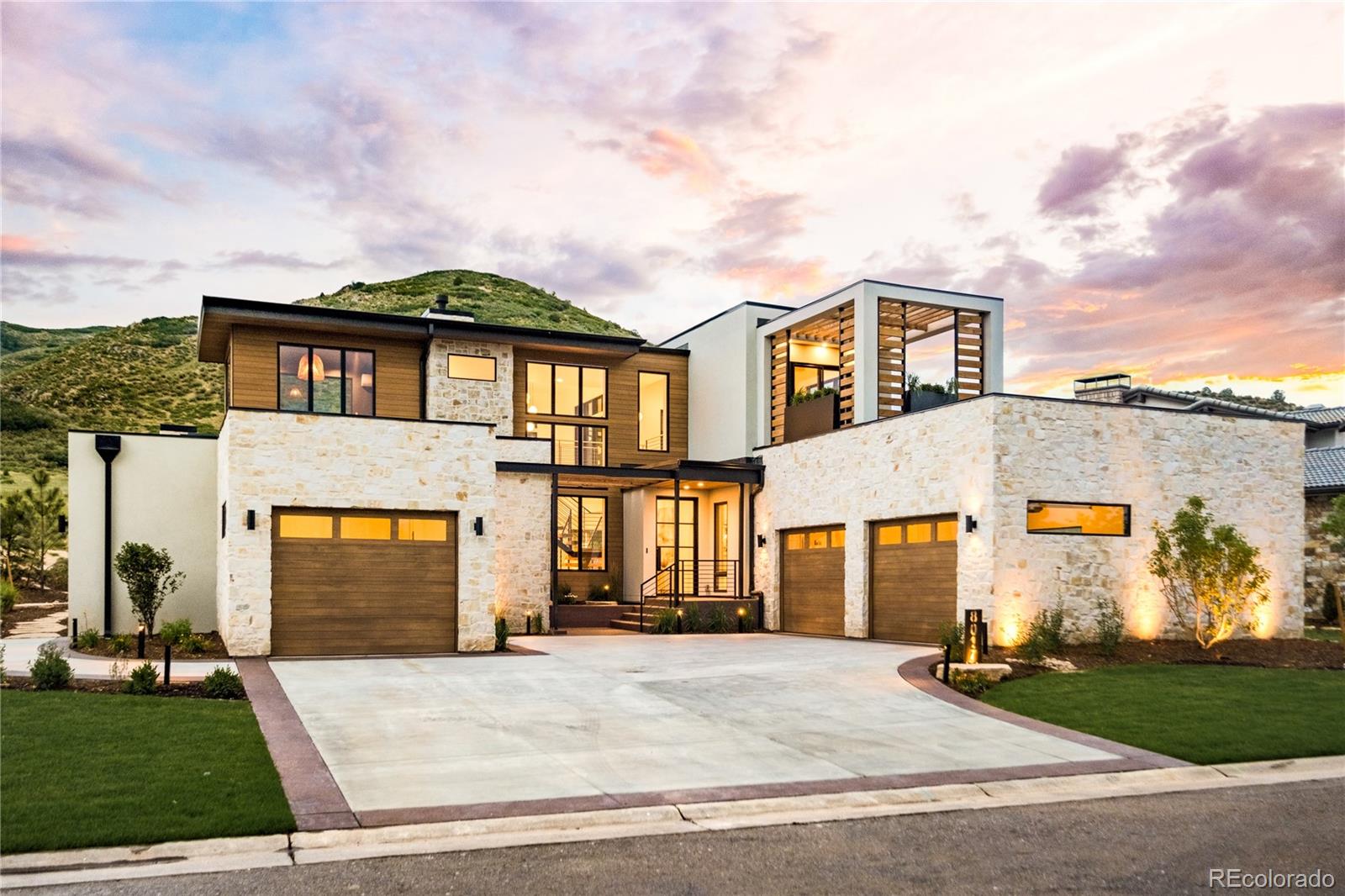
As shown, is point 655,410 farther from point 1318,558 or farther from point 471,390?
point 1318,558

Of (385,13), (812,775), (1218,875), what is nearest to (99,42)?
(385,13)

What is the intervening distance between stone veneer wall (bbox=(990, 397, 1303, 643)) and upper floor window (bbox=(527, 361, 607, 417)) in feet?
44.2

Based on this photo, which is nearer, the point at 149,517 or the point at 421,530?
the point at 421,530

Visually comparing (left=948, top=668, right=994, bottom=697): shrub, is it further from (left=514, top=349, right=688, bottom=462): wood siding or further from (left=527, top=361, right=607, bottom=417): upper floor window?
(left=527, top=361, right=607, bottom=417): upper floor window

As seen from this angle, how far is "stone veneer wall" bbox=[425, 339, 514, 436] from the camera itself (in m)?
26.2

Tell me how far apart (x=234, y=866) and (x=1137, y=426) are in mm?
17615

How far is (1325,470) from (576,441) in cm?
2163

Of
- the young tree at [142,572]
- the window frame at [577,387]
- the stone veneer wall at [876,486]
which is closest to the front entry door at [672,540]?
the stone veneer wall at [876,486]

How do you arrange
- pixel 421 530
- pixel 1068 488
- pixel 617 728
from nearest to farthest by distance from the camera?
pixel 617 728 → pixel 421 530 → pixel 1068 488

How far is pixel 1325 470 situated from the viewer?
94.3ft

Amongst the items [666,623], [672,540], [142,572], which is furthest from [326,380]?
[666,623]

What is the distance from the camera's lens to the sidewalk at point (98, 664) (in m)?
13.4

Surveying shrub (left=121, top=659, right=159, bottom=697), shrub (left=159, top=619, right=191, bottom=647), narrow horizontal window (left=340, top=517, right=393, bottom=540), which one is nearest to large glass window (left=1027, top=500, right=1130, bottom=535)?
narrow horizontal window (left=340, top=517, right=393, bottom=540)

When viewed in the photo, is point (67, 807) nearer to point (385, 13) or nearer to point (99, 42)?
point (99, 42)
